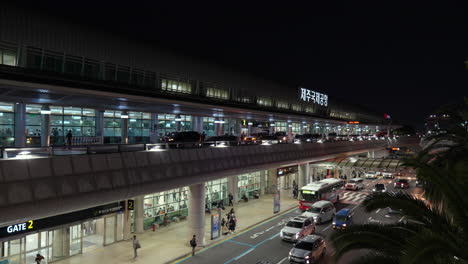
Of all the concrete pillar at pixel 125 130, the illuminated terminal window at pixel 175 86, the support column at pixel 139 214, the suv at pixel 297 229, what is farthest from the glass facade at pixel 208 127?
the suv at pixel 297 229

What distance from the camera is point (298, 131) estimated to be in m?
84.7

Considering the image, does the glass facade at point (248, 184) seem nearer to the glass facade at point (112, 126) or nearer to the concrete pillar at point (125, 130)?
the concrete pillar at point (125, 130)

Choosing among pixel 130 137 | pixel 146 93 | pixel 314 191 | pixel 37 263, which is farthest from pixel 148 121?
pixel 37 263

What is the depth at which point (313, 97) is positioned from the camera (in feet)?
227

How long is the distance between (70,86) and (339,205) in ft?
93.6

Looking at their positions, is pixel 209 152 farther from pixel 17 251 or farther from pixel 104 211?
pixel 17 251

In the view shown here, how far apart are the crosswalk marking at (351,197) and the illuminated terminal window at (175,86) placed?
72.4 feet

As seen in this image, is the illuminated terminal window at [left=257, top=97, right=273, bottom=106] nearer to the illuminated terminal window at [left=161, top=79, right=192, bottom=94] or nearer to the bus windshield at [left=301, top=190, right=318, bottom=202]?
the illuminated terminal window at [left=161, top=79, right=192, bottom=94]

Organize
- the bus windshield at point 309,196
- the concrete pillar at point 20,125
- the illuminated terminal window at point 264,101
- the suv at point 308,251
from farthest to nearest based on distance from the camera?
the illuminated terminal window at point 264,101, the bus windshield at point 309,196, the concrete pillar at point 20,125, the suv at point 308,251

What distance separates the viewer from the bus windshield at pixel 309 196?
30859mm

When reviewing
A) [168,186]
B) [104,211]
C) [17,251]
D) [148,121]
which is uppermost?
[148,121]

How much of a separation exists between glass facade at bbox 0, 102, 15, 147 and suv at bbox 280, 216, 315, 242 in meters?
22.5

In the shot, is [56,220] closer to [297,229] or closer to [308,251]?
[308,251]

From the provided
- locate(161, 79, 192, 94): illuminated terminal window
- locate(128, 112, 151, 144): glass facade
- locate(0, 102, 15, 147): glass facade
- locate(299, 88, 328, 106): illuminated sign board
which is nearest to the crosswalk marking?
locate(161, 79, 192, 94): illuminated terminal window
